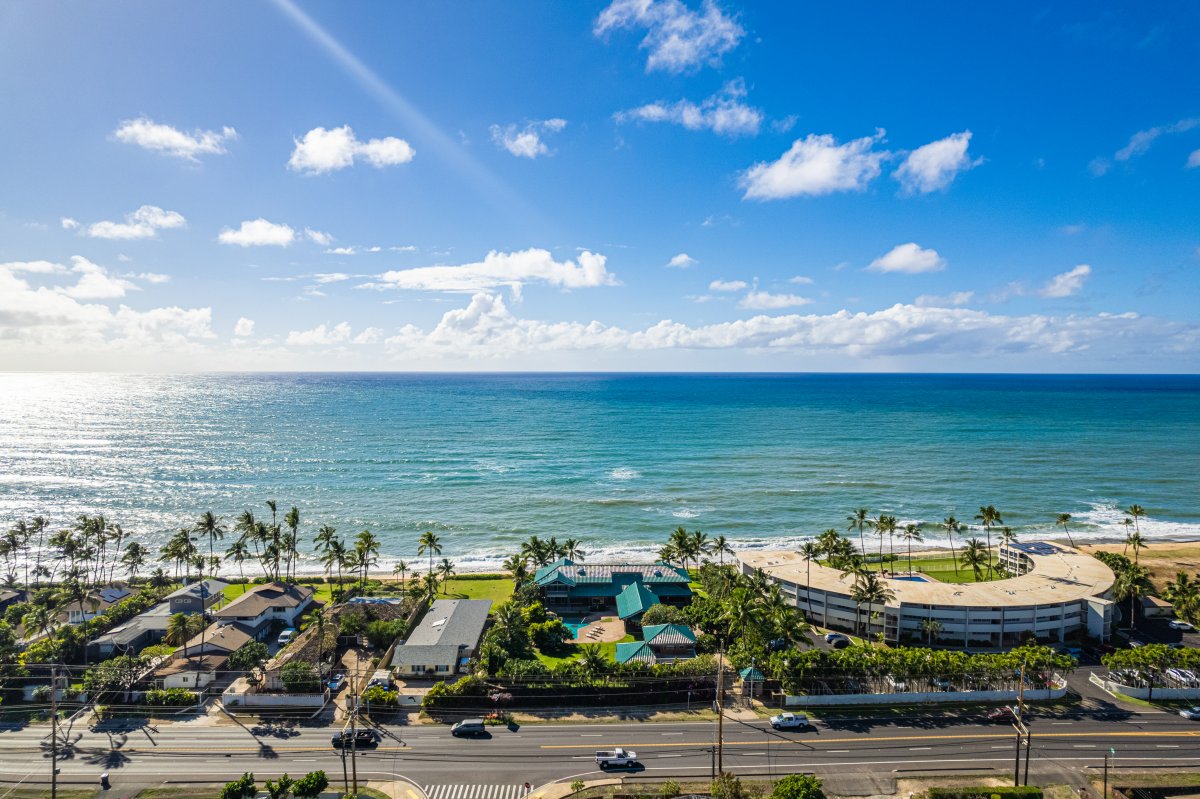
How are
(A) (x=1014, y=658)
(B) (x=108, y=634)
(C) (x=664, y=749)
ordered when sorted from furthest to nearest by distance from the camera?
(B) (x=108, y=634)
(A) (x=1014, y=658)
(C) (x=664, y=749)

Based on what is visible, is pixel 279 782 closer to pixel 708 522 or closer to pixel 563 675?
pixel 563 675

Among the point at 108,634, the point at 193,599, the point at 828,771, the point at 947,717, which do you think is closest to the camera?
the point at 828,771

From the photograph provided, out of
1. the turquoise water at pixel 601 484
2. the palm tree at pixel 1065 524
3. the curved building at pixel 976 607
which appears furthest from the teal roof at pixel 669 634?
the palm tree at pixel 1065 524

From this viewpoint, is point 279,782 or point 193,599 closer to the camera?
point 279,782

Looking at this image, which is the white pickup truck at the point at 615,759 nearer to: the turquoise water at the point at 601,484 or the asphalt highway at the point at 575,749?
the asphalt highway at the point at 575,749

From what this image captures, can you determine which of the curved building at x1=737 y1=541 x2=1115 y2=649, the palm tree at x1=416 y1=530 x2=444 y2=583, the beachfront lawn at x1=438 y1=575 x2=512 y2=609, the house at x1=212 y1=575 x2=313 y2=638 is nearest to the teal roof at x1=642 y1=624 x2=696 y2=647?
the curved building at x1=737 y1=541 x2=1115 y2=649

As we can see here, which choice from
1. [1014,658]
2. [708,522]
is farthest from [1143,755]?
[708,522]

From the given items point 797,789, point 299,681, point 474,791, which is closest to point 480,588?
point 299,681

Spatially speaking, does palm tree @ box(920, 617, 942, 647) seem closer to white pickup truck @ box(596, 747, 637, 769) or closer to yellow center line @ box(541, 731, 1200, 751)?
yellow center line @ box(541, 731, 1200, 751)
